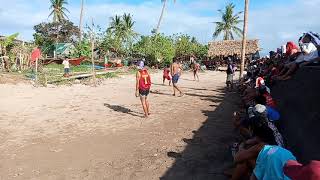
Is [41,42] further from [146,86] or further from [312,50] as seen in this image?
[312,50]

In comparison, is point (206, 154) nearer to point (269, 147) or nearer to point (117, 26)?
point (269, 147)

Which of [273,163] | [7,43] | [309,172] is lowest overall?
[273,163]

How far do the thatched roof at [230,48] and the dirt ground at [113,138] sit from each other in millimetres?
30733

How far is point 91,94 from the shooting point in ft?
57.3

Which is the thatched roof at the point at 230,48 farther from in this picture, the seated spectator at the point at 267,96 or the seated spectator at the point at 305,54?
the seated spectator at the point at 267,96

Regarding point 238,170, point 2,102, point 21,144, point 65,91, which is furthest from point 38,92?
point 238,170

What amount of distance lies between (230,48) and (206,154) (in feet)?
130

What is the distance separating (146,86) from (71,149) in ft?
12.4

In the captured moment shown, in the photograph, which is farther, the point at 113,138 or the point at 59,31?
the point at 59,31

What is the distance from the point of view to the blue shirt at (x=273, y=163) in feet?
11.9

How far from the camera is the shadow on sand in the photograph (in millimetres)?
6598

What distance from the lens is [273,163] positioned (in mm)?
3707

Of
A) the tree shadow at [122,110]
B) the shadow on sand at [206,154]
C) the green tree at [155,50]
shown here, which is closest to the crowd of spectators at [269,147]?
the shadow on sand at [206,154]

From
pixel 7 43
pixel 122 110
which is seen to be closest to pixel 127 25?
pixel 7 43
